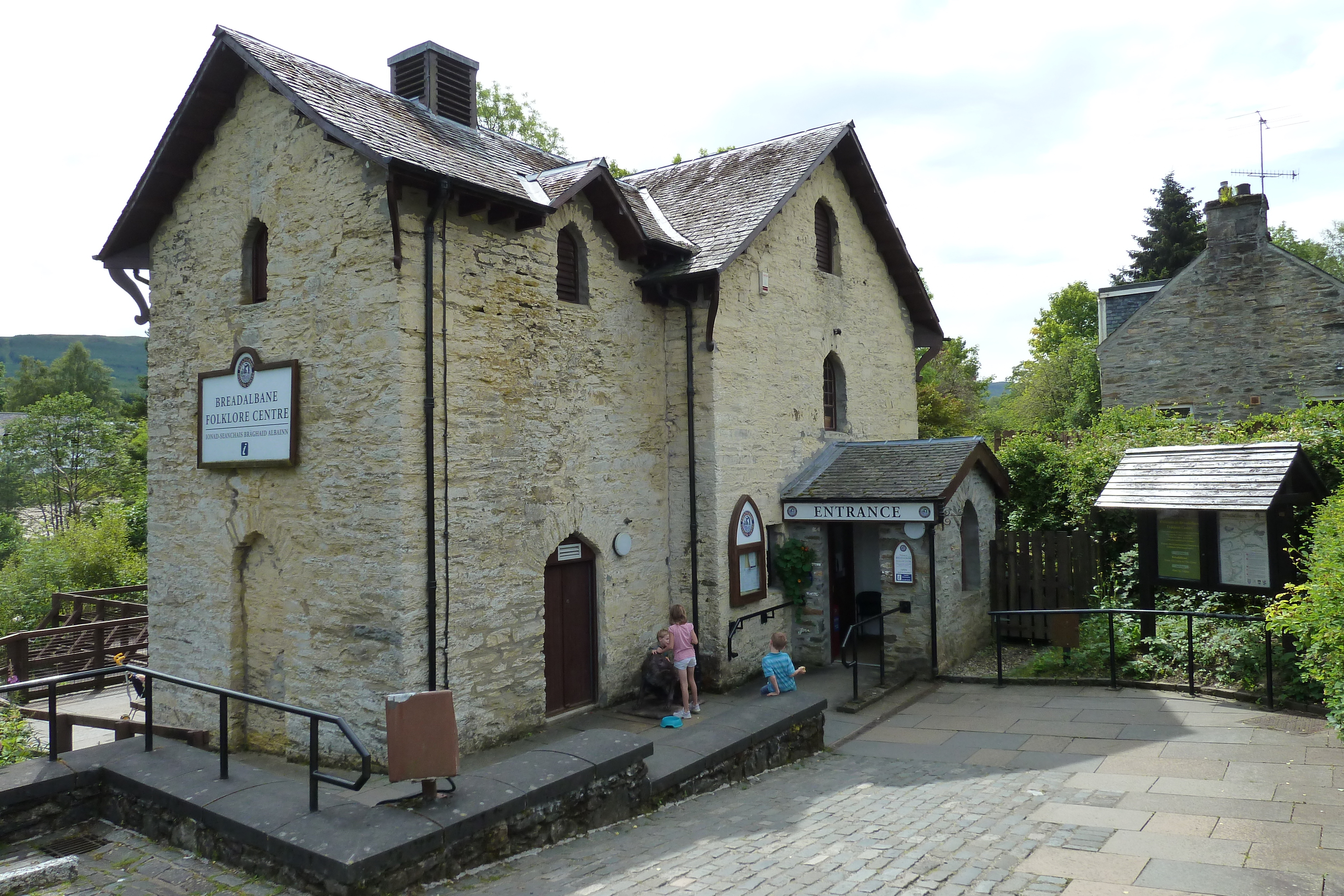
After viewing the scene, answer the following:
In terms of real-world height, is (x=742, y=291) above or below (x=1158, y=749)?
above

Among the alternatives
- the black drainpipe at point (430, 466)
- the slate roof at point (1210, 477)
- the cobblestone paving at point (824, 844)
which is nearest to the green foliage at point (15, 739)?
the black drainpipe at point (430, 466)

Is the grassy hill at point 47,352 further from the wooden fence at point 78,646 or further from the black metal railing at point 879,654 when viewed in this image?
the black metal railing at point 879,654

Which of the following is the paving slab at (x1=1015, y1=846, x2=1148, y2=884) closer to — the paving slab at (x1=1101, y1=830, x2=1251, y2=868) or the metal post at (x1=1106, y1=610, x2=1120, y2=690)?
the paving slab at (x1=1101, y1=830, x2=1251, y2=868)

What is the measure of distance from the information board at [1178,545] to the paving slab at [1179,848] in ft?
18.9

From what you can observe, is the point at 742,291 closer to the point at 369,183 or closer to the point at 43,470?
the point at 369,183

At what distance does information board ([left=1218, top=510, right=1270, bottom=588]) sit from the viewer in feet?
34.2

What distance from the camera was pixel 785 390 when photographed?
1358 cm

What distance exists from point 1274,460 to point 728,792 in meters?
8.01

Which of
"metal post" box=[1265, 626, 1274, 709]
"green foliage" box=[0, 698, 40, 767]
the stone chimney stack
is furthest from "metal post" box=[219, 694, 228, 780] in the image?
the stone chimney stack

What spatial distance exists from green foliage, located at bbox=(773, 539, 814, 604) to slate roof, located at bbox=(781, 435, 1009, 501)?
2.36 feet

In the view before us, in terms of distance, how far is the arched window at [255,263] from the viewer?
34.9ft

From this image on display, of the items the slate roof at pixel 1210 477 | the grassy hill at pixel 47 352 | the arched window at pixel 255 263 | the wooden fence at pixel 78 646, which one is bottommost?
the wooden fence at pixel 78 646

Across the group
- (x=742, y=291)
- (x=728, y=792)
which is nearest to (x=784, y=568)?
(x=742, y=291)

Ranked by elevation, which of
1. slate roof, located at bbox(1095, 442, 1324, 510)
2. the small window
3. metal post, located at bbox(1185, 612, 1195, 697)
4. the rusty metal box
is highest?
slate roof, located at bbox(1095, 442, 1324, 510)
